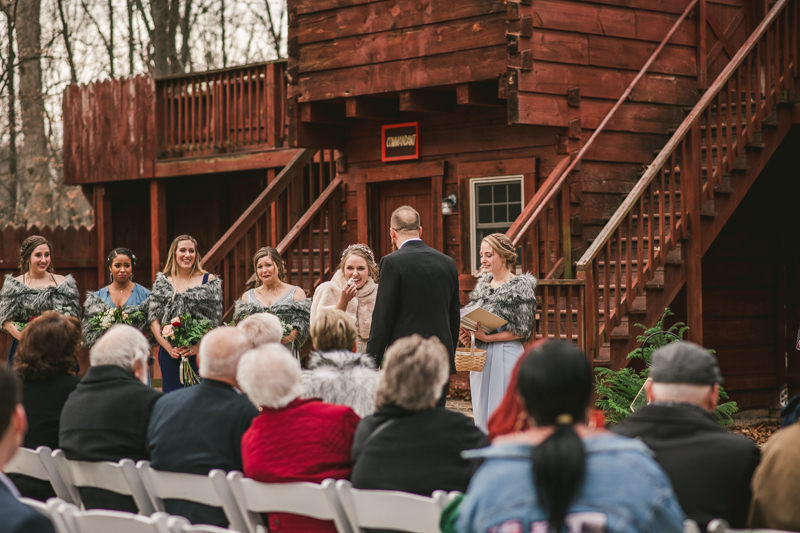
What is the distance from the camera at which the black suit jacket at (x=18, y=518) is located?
226cm

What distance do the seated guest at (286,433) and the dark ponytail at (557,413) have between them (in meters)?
1.51

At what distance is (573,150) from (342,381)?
5.78m

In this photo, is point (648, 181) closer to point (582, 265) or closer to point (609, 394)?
point (582, 265)

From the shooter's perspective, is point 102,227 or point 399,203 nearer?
point 399,203

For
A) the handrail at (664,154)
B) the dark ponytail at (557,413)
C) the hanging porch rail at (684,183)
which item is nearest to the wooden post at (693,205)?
the hanging porch rail at (684,183)

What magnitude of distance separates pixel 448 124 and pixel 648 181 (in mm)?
3009

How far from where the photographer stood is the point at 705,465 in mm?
3078

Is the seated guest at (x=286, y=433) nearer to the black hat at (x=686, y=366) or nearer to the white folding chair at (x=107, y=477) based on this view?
the white folding chair at (x=107, y=477)

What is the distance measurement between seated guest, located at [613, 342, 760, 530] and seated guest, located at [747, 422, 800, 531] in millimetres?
85

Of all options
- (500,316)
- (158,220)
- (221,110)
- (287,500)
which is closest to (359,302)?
(500,316)

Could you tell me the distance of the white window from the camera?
10.3 meters

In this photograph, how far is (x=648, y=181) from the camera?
825 cm

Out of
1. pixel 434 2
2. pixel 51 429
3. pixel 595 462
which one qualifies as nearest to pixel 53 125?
pixel 434 2

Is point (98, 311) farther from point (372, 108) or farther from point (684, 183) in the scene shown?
point (684, 183)
